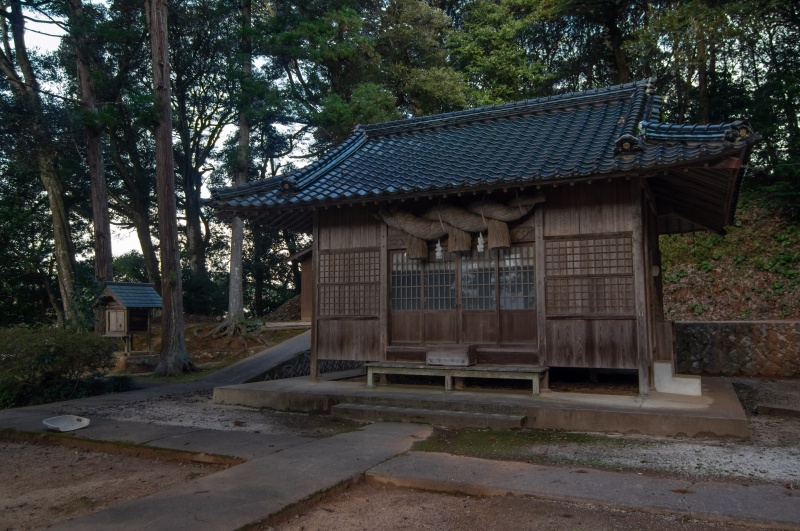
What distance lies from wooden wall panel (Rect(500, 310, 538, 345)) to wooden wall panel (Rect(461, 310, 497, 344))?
145 millimetres

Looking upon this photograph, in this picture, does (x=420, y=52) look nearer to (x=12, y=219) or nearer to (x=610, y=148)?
(x=610, y=148)

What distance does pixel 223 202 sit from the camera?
9594mm

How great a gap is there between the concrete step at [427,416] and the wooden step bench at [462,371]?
38.1 inches

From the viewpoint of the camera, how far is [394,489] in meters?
4.94

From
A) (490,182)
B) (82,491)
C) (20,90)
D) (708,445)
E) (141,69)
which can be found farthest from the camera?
(141,69)

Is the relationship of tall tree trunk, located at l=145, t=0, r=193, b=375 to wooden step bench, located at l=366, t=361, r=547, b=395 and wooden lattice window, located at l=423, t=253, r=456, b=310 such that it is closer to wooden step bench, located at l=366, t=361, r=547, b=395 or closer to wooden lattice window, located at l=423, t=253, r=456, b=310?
wooden step bench, located at l=366, t=361, r=547, b=395

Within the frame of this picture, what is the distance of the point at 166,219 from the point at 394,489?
1156 centimetres

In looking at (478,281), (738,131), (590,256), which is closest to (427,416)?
(478,281)

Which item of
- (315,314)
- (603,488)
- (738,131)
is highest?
(738,131)

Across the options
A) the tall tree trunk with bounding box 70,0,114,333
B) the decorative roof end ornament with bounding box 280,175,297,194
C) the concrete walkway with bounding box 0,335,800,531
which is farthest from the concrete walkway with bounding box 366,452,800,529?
the tall tree trunk with bounding box 70,0,114,333

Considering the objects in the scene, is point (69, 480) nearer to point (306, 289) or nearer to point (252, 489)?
point (252, 489)

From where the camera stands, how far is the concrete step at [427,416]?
286 inches

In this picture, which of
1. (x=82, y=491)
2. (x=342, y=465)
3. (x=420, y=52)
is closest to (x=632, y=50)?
(x=420, y=52)

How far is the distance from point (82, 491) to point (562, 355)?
6.42 metres
